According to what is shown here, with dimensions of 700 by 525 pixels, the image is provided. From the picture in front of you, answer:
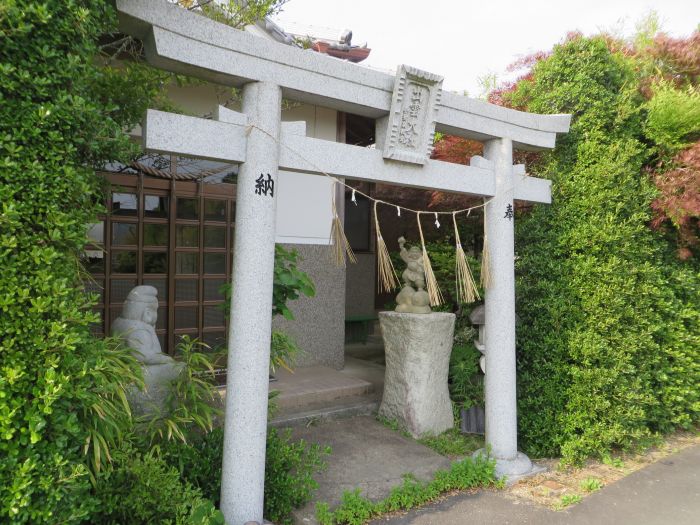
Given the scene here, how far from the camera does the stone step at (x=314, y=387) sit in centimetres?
576

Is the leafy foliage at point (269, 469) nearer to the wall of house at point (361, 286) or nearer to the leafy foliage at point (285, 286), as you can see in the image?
the leafy foliage at point (285, 286)

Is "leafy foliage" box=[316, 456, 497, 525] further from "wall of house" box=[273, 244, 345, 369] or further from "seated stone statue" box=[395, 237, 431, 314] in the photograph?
"wall of house" box=[273, 244, 345, 369]

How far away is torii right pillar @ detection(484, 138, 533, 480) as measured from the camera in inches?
187

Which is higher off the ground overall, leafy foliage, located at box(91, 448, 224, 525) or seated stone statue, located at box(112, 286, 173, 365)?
seated stone statue, located at box(112, 286, 173, 365)

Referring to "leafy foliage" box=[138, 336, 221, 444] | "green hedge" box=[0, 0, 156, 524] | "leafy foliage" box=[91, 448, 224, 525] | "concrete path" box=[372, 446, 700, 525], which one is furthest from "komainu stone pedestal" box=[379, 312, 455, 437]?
"green hedge" box=[0, 0, 156, 524]

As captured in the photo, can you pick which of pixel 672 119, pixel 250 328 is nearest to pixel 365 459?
pixel 250 328

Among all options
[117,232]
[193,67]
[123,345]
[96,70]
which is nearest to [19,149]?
[96,70]

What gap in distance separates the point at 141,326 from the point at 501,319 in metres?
3.30

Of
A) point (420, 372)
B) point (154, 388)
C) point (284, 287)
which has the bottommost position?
point (420, 372)

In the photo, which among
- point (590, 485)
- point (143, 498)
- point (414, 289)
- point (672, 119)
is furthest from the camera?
point (414, 289)

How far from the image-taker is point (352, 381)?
6516 mm

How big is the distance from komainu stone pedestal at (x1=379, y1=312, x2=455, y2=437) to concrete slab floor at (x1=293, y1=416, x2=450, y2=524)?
0.91 feet

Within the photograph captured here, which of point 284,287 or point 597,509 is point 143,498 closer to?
point 284,287

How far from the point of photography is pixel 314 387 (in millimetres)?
6113
